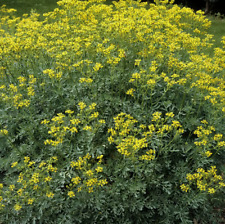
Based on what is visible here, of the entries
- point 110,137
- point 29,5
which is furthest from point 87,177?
point 29,5

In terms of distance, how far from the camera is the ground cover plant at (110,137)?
3348 millimetres

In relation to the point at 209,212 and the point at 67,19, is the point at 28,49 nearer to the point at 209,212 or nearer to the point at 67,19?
the point at 67,19

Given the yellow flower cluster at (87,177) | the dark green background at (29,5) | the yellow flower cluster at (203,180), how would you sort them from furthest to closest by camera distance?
the dark green background at (29,5)
the yellow flower cluster at (203,180)
the yellow flower cluster at (87,177)

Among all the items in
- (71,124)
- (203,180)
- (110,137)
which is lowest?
(203,180)

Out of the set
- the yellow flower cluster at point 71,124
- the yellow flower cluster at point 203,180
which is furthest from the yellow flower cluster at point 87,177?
the yellow flower cluster at point 203,180

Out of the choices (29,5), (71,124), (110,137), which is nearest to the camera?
(110,137)

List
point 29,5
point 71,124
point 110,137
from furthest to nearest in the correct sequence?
1. point 29,5
2. point 71,124
3. point 110,137

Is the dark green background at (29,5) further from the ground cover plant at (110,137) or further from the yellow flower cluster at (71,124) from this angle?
the yellow flower cluster at (71,124)

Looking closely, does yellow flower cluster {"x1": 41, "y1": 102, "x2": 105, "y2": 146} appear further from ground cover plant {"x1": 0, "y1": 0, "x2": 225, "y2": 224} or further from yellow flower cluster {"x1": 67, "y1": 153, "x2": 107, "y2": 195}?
yellow flower cluster {"x1": 67, "y1": 153, "x2": 107, "y2": 195}

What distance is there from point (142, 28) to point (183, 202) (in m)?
3.00

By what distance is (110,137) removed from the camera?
3.30 metres

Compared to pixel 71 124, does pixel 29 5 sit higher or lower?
lower

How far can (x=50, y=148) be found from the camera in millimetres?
3727

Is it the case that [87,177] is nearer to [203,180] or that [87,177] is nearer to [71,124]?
[71,124]
